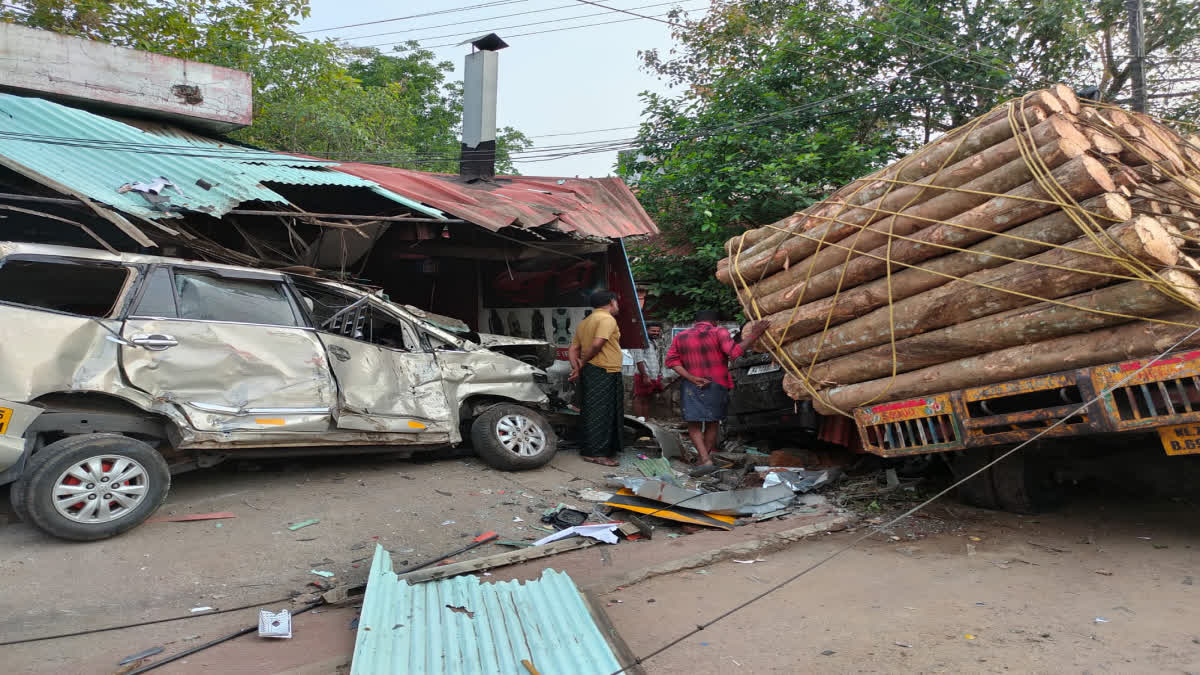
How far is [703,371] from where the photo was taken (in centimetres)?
714

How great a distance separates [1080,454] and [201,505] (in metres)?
6.19

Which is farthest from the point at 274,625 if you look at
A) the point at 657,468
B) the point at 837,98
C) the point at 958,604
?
the point at 837,98

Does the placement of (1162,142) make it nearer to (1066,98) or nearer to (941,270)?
(1066,98)

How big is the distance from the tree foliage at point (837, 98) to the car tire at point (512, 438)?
16.1 ft

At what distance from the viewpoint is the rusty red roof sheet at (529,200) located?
25.7ft

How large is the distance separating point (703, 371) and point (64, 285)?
5.07 metres

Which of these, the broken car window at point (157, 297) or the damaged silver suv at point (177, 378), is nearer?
the damaged silver suv at point (177, 378)

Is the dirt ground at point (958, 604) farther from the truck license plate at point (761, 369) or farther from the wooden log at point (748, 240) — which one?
the wooden log at point (748, 240)

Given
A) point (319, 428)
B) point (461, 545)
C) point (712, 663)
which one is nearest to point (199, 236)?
point (319, 428)

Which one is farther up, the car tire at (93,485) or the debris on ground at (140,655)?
the car tire at (93,485)

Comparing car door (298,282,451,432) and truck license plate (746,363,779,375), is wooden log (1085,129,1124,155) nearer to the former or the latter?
truck license plate (746,363,779,375)

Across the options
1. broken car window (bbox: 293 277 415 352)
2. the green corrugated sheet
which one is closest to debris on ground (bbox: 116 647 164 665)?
broken car window (bbox: 293 277 415 352)

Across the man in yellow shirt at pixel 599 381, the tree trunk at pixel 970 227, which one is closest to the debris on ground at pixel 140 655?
the man in yellow shirt at pixel 599 381

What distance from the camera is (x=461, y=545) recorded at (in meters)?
4.89
